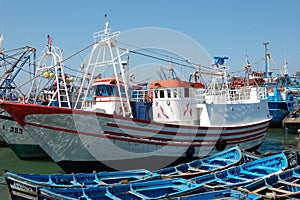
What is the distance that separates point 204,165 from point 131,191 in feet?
17.1

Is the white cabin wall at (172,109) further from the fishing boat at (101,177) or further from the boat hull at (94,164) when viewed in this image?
the fishing boat at (101,177)

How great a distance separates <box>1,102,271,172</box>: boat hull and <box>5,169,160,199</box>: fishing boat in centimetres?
232

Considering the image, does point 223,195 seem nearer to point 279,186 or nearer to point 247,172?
point 279,186

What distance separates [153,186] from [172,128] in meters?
5.12

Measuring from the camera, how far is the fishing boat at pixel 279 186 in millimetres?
9270

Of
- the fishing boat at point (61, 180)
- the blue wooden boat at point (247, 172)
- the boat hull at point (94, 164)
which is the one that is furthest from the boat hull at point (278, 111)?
the fishing boat at point (61, 180)

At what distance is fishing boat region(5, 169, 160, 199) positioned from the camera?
8930 millimetres

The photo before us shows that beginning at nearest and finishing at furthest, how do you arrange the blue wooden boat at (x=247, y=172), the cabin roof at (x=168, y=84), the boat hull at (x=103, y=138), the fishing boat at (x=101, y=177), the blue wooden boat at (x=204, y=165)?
the fishing boat at (x=101, y=177)
the blue wooden boat at (x=247, y=172)
the blue wooden boat at (x=204, y=165)
the boat hull at (x=103, y=138)
the cabin roof at (x=168, y=84)

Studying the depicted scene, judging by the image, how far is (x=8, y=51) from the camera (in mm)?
24625

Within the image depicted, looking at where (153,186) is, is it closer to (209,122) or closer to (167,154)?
(167,154)

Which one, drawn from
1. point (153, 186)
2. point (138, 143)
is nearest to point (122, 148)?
point (138, 143)

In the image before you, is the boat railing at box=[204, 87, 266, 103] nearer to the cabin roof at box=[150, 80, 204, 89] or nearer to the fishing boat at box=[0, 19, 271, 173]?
the fishing boat at box=[0, 19, 271, 173]

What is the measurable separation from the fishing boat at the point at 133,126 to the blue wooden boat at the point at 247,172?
12.9ft

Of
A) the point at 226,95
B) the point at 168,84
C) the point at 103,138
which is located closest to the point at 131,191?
the point at 103,138
